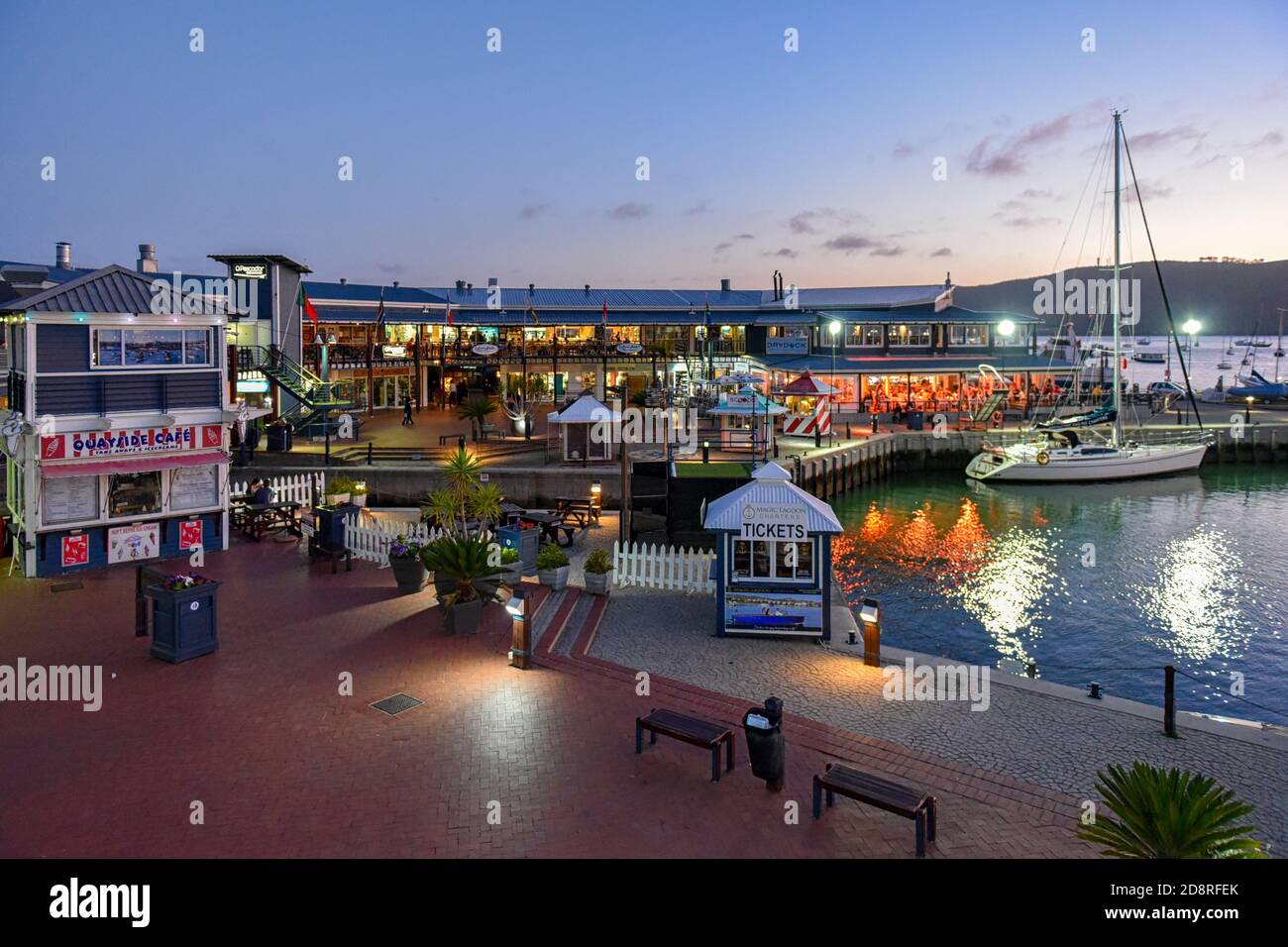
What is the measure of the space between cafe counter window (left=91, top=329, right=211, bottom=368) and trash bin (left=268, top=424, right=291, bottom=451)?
42.7 feet

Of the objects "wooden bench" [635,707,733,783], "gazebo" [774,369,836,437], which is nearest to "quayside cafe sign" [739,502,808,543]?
"wooden bench" [635,707,733,783]

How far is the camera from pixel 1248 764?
10.3 metres

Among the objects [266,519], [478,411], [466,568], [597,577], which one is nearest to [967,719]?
[597,577]

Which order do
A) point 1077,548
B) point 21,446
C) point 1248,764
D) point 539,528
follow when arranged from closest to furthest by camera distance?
point 1248,764, point 21,446, point 539,528, point 1077,548

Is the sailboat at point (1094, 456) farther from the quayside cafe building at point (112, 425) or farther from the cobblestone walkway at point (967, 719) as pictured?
the quayside cafe building at point (112, 425)

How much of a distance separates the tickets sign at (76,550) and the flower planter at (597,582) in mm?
11188

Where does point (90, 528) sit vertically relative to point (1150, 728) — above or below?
above

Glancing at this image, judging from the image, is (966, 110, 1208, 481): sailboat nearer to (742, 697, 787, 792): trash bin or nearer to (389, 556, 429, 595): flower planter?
(389, 556, 429, 595): flower planter

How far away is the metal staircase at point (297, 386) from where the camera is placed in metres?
35.9

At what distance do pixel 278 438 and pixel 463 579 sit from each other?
2129 cm

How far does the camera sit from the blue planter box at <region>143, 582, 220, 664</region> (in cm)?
1327

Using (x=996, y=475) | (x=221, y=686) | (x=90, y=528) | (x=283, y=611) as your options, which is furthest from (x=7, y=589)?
(x=996, y=475)
